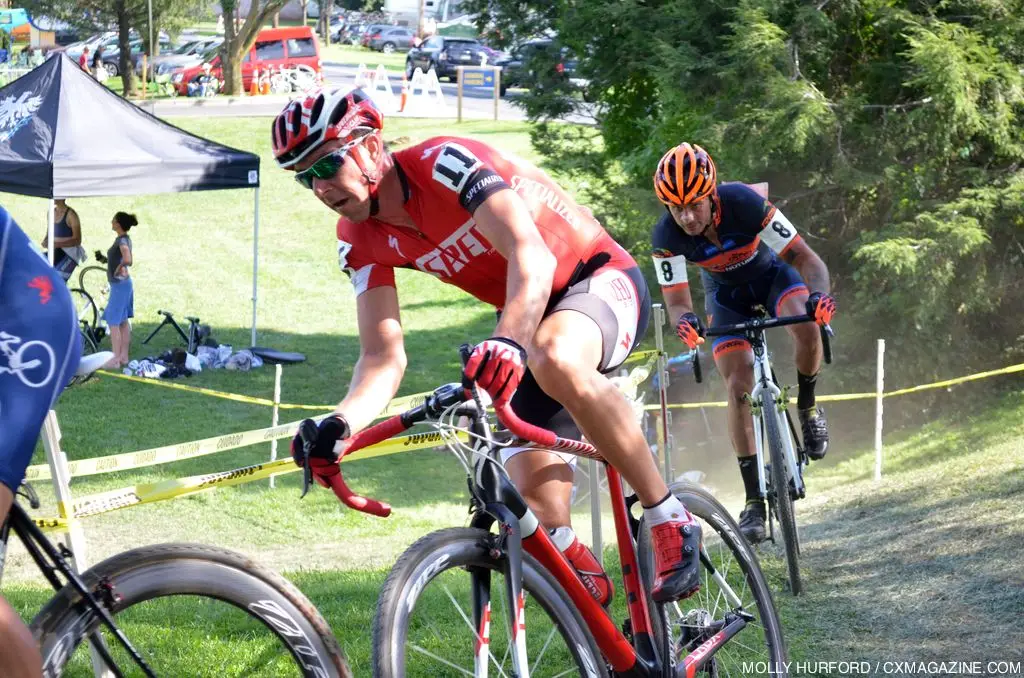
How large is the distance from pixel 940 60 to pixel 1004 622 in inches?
287

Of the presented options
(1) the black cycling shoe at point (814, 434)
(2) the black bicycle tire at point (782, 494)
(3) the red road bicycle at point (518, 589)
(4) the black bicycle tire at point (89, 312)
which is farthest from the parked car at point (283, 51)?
(3) the red road bicycle at point (518, 589)

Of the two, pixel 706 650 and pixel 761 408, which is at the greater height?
pixel 761 408

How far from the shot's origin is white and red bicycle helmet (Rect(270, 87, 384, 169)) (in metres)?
3.33

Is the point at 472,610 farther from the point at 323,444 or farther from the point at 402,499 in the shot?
the point at 402,499

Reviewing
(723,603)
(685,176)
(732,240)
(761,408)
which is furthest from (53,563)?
(732,240)

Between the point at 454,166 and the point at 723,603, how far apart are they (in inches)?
73.7

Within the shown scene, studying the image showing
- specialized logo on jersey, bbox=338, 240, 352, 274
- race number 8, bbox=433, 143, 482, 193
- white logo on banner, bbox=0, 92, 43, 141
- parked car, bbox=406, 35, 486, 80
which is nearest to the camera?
race number 8, bbox=433, 143, 482, 193

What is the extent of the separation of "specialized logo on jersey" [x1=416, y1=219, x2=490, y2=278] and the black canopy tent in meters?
10.9

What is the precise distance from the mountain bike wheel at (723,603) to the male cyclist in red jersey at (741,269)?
2105 mm

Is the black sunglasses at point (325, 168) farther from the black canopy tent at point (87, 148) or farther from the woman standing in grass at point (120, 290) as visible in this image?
the woman standing in grass at point (120, 290)

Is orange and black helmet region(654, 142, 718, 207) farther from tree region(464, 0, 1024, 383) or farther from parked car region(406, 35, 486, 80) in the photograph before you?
parked car region(406, 35, 486, 80)

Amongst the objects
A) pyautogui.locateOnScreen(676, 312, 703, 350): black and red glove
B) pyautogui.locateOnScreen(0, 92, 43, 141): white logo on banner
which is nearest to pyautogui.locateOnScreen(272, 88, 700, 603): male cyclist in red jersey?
pyautogui.locateOnScreen(676, 312, 703, 350): black and red glove

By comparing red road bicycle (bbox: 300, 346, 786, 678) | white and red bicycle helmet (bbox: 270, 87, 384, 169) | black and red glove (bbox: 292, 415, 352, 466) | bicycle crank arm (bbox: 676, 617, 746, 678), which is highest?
white and red bicycle helmet (bbox: 270, 87, 384, 169)

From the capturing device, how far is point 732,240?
6.69 m
